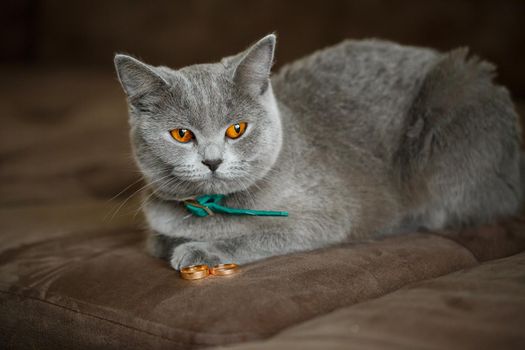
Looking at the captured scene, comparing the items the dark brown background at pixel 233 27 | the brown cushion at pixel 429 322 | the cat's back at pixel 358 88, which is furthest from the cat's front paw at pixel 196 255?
the dark brown background at pixel 233 27

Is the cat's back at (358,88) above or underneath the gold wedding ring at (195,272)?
above

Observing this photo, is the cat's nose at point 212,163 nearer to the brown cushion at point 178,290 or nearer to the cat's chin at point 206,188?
the cat's chin at point 206,188

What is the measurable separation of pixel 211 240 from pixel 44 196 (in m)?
0.98

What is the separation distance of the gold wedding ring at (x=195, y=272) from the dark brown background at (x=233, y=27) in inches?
50.7

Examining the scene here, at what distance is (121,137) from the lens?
90.1 inches

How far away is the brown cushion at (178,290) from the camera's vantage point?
3.46ft

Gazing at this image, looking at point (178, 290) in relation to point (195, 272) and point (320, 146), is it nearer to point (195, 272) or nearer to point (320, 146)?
point (195, 272)

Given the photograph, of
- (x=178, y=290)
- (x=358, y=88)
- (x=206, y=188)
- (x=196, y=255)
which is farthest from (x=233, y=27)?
(x=178, y=290)

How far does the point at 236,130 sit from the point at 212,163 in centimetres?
13

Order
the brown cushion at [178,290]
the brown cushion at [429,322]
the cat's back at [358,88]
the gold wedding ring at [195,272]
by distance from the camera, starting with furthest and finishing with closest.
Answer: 1. the cat's back at [358,88]
2. the gold wedding ring at [195,272]
3. the brown cushion at [178,290]
4. the brown cushion at [429,322]

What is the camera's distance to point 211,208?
1430 millimetres

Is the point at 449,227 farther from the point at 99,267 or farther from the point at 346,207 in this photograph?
the point at 99,267

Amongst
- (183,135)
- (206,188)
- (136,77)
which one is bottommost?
(206,188)

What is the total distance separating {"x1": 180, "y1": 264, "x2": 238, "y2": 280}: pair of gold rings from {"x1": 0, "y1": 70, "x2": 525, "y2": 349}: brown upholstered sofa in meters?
0.02
